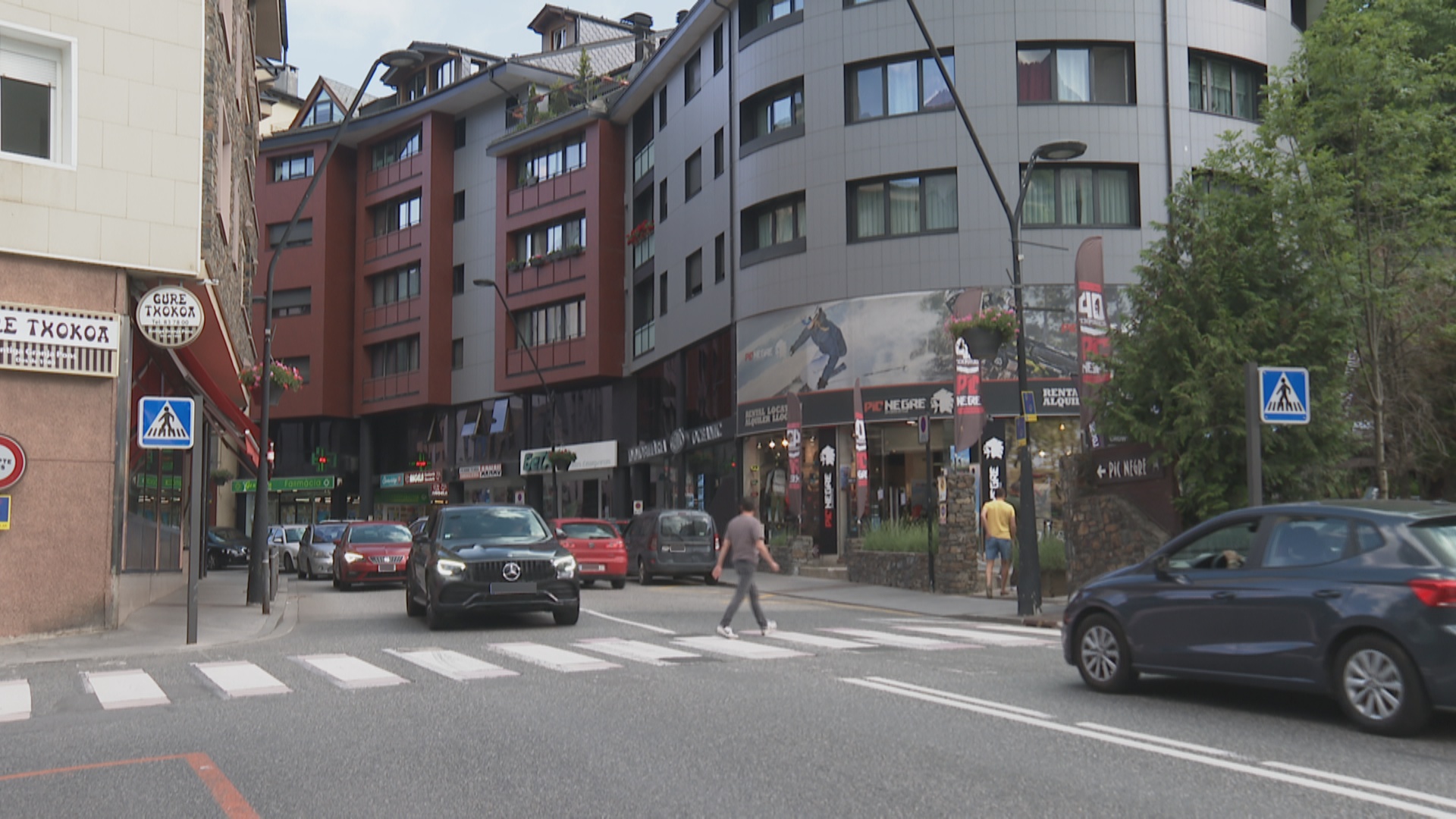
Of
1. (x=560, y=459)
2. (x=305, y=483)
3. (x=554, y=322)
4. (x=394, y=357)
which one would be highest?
(x=554, y=322)

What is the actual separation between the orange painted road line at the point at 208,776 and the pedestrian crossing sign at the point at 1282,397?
10534mm

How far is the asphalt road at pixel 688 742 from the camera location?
20.7 ft

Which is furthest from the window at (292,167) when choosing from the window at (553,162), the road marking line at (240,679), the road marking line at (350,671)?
the road marking line at (240,679)

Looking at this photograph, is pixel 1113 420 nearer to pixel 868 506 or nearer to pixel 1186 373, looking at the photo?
pixel 1186 373

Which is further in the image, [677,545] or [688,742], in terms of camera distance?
[677,545]

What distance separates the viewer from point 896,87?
114 feet

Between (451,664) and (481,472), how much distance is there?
46525 millimetres

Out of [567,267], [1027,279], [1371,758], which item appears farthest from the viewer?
[567,267]

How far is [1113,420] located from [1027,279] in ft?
45.8

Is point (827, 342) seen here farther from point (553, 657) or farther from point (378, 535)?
point (553, 657)

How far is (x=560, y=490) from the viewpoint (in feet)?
181

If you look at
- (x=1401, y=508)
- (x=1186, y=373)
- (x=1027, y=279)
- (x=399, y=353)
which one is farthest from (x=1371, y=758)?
(x=399, y=353)

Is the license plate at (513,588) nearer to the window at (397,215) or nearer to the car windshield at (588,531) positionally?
the car windshield at (588,531)

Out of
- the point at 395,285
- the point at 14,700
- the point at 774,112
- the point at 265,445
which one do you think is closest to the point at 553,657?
the point at 14,700
